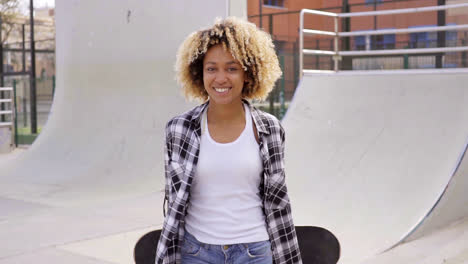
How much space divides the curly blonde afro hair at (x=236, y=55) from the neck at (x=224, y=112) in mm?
151

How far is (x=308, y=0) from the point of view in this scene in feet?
93.4

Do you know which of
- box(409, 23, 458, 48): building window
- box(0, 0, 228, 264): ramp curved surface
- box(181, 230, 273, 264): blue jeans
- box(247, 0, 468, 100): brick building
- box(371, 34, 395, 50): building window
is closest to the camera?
box(181, 230, 273, 264): blue jeans

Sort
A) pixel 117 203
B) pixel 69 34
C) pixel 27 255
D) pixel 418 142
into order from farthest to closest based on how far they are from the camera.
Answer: pixel 69 34 → pixel 117 203 → pixel 418 142 → pixel 27 255

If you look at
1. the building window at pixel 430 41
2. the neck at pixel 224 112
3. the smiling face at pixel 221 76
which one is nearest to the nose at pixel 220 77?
the smiling face at pixel 221 76

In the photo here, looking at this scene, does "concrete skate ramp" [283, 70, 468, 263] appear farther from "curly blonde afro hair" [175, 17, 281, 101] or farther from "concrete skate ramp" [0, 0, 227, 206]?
"curly blonde afro hair" [175, 17, 281, 101]

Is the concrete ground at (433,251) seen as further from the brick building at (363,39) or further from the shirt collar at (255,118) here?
the brick building at (363,39)

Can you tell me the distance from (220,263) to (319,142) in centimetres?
505

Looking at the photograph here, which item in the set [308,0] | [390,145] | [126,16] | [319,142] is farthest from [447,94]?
[308,0]

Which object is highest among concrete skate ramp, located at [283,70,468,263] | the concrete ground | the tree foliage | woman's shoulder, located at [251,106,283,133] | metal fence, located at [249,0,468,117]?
the tree foliage

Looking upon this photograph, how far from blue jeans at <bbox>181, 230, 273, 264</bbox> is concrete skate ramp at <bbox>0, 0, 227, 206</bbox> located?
6320 millimetres

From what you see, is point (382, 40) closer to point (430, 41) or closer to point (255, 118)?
point (430, 41)

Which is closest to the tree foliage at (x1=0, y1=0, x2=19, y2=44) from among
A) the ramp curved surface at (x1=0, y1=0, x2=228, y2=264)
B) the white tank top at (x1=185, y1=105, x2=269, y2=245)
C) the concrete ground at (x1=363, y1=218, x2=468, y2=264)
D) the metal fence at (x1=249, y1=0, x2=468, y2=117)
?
the metal fence at (x1=249, y1=0, x2=468, y2=117)

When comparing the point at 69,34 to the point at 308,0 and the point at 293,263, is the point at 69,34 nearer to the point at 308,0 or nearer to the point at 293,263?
the point at 293,263

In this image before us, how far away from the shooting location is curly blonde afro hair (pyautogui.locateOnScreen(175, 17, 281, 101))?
2598mm
